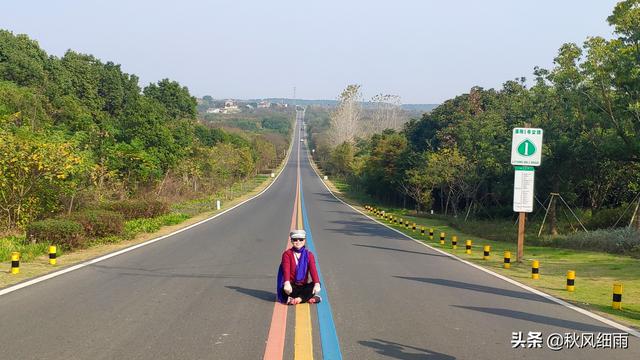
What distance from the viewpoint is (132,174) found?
43031mm

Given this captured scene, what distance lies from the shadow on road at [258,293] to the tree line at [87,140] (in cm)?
1203

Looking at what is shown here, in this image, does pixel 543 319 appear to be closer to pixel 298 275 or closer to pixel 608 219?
pixel 298 275

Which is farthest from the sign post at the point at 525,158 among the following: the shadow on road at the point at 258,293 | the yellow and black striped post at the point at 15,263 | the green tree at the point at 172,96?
the green tree at the point at 172,96

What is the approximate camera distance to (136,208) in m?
28.6

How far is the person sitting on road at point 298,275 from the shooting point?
29.5 feet

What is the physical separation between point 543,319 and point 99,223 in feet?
47.3

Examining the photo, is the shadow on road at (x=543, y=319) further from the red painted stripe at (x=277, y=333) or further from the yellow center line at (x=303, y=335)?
the red painted stripe at (x=277, y=333)

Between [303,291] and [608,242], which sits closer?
[303,291]

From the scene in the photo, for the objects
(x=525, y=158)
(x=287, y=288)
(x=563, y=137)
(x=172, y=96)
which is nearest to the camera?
(x=287, y=288)

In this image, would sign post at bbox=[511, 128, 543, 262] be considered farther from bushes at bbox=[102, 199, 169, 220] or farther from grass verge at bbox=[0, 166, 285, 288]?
bushes at bbox=[102, 199, 169, 220]

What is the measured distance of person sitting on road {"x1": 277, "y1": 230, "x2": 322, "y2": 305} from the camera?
8983 millimetres

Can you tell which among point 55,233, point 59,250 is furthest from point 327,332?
point 55,233

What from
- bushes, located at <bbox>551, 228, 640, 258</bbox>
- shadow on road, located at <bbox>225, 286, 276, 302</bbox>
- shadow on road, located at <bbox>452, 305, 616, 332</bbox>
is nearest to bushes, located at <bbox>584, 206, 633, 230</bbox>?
bushes, located at <bbox>551, 228, 640, 258</bbox>

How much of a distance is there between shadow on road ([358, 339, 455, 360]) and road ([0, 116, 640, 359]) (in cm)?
1
